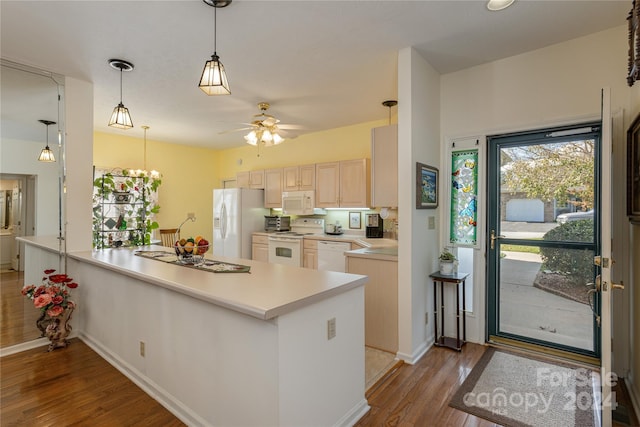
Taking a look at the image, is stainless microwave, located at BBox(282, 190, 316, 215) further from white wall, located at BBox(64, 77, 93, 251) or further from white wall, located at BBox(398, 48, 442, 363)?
white wall, located at BBox(64, 77, 93, 251)

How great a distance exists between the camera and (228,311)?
1.69 m

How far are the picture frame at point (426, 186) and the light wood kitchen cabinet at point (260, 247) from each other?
3218mm

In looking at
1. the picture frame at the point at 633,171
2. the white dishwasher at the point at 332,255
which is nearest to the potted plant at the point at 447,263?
the picture frame at the point at 633,171

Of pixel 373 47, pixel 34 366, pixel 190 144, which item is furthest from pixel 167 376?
pixel 190 144

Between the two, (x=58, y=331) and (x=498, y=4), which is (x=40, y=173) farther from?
(x=498, y=4)

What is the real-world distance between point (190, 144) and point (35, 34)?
4111mm

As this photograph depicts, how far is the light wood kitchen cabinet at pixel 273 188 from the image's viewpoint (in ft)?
18.9

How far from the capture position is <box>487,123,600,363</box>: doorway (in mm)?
2648

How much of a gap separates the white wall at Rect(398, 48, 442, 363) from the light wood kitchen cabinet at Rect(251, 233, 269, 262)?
3207 mm

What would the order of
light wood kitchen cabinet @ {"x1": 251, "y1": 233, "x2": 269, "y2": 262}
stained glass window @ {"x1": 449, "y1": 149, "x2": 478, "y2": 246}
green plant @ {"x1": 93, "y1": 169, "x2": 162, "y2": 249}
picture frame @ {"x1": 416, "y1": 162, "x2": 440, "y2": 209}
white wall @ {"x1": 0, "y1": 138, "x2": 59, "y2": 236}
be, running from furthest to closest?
light wood kitchen cabinet @ {"x1": 251, "y1": 233, "x2": 269, "y2": 262} < green plant @ {"x1": 93, "y1": 169, "x2": 162, "y2": 249} < stained glass window @ {"x1": 449, "y1": 149, "x2": 478, "y2": 246} < white wall @ {"x1": 0, "y1": 138, "x2": 59, "y2": 236} < picture frame @ {"x1": 416, "y1": 162, "x2": 440, "y2": 209}

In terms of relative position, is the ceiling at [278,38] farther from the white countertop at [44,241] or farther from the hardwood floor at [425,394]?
the hardwood floor at [425,394]

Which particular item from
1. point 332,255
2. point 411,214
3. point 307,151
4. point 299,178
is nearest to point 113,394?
point 411,214

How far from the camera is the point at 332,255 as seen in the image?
4.47 meters

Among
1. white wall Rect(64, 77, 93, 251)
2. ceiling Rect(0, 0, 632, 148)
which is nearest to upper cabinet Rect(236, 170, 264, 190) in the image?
ceiling Rect(0, 0, 632, 148)
